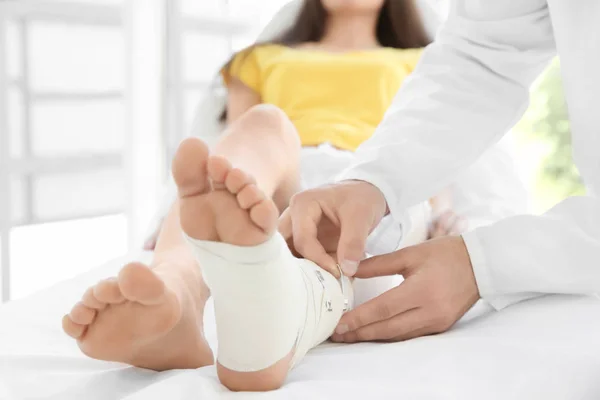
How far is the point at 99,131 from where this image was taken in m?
2.89

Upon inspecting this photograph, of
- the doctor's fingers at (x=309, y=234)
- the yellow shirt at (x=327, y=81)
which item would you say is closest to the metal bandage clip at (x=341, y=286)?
the doctor's fingers at (x=309, y=234)

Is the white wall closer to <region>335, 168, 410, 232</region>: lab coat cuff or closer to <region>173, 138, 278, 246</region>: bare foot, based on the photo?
<region>335, 168, 410, 232</region>: lab coat cuff

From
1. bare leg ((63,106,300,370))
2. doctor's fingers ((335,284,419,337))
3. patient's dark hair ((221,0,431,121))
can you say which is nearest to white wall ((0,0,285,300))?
patient's dark hair ((221,0,431,121))

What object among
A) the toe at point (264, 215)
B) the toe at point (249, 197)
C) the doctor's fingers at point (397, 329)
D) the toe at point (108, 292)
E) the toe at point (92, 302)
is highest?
the toe at point (249, 197)

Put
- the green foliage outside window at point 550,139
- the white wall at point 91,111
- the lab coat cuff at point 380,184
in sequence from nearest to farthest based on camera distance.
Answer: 1. the lab coat cuff at point 380,184
2. the white wall at point 91,111
3. the green foliage outside window at point 550,139

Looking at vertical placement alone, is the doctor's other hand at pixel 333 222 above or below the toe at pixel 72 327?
above

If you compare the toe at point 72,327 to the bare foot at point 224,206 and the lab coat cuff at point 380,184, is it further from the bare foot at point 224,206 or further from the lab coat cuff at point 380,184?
the lab coat cuff at point 380,184

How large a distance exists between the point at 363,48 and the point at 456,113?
91cm

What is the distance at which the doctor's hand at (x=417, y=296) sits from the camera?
0.76m

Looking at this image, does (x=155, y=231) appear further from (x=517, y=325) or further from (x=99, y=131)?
(x=99, y=131)

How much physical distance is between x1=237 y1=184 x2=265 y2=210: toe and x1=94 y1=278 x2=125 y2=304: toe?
0.13 meters

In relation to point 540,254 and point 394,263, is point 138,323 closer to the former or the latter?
point 394,263

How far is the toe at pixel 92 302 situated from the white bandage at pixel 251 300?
9 centimetres

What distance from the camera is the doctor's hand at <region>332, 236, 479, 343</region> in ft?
2.50
